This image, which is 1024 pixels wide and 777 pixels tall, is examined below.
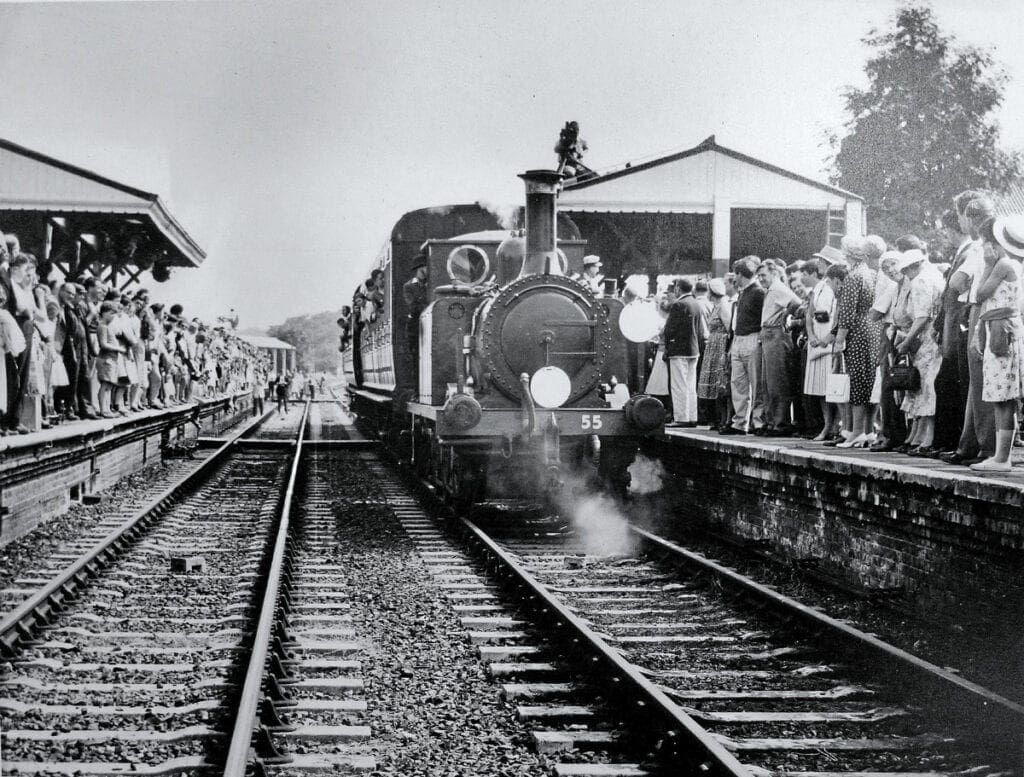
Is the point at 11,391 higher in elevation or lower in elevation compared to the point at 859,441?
higher

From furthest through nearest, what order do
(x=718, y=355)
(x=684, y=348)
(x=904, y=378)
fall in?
(x=718, y=355) < (x=684, y=348) < (x=904, y=378)

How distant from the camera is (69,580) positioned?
6.52 meters

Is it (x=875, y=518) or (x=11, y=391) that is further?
(x=11, y=391)

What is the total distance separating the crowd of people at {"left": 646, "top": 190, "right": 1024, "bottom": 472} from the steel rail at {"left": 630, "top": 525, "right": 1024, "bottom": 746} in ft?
4.55

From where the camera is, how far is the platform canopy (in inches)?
271

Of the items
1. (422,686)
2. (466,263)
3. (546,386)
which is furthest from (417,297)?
(422,686)

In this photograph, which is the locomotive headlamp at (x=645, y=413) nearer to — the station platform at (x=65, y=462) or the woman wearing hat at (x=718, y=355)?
the woman wearing hat at (x=718, y=355)

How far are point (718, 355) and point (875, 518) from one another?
465 cm

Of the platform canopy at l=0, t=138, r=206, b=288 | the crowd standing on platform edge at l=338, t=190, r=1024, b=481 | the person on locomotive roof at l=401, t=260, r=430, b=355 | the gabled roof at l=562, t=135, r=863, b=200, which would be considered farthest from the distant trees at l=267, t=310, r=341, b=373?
the crowd standing on platform edge at l=338, t=190, r=1024, b=481

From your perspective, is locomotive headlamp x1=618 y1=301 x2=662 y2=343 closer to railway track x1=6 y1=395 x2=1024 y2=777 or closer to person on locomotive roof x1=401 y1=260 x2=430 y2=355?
railway track x1=6 y1=395 x2=1024 y2=777

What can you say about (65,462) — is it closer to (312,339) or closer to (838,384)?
(838,384)

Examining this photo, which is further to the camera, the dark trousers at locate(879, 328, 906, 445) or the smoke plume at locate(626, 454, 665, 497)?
the smoke plume at locate(626, 454, 665, 497)

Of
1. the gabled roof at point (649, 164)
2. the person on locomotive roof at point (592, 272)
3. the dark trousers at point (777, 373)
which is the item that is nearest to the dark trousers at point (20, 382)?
the person on locomotive roof at point (592, 272)

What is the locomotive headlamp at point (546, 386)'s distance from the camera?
8.54m
